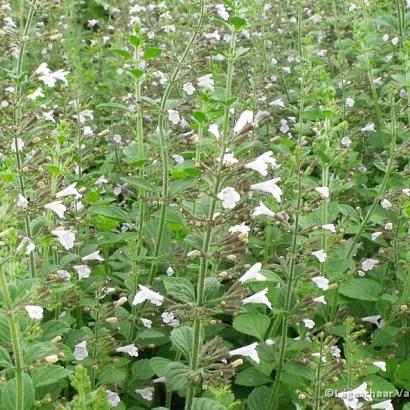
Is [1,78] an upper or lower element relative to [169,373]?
upper

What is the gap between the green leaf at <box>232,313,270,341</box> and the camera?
3.86 meters

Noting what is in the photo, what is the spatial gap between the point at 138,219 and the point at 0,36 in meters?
1.50

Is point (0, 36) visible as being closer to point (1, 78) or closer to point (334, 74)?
point (1, 78)

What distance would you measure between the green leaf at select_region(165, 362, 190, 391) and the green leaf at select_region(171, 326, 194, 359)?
71mm

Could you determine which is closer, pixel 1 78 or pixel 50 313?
pixel 50 313

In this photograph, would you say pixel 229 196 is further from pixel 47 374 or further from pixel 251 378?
pixel 251 378

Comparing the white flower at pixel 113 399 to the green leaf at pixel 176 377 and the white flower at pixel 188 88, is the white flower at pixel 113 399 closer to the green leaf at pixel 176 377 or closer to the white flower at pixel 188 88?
the green leaf at pixel 176 377

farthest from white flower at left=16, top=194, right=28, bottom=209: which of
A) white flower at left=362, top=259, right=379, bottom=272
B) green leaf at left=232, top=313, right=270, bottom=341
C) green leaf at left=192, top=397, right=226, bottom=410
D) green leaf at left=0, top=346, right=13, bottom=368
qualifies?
white flower at left=362, top=259, right=379, bottom=272

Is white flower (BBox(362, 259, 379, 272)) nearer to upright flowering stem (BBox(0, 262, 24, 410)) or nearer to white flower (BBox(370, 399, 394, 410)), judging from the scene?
white flower (BBox(370, 399, 394, 410))

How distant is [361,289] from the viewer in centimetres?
433

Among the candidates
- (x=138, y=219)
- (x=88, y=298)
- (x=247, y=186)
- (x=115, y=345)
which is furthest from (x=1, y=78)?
(x=247, y=186)

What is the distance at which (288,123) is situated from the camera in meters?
6.43

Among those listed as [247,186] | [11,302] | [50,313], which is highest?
[247,186]

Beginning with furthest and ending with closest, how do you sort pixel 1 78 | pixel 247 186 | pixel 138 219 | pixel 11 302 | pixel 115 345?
1. pixel 1 78
2. pixel 138 219
3. pixel 115 345
4. pixel 247 186
5. pixel 11 302
